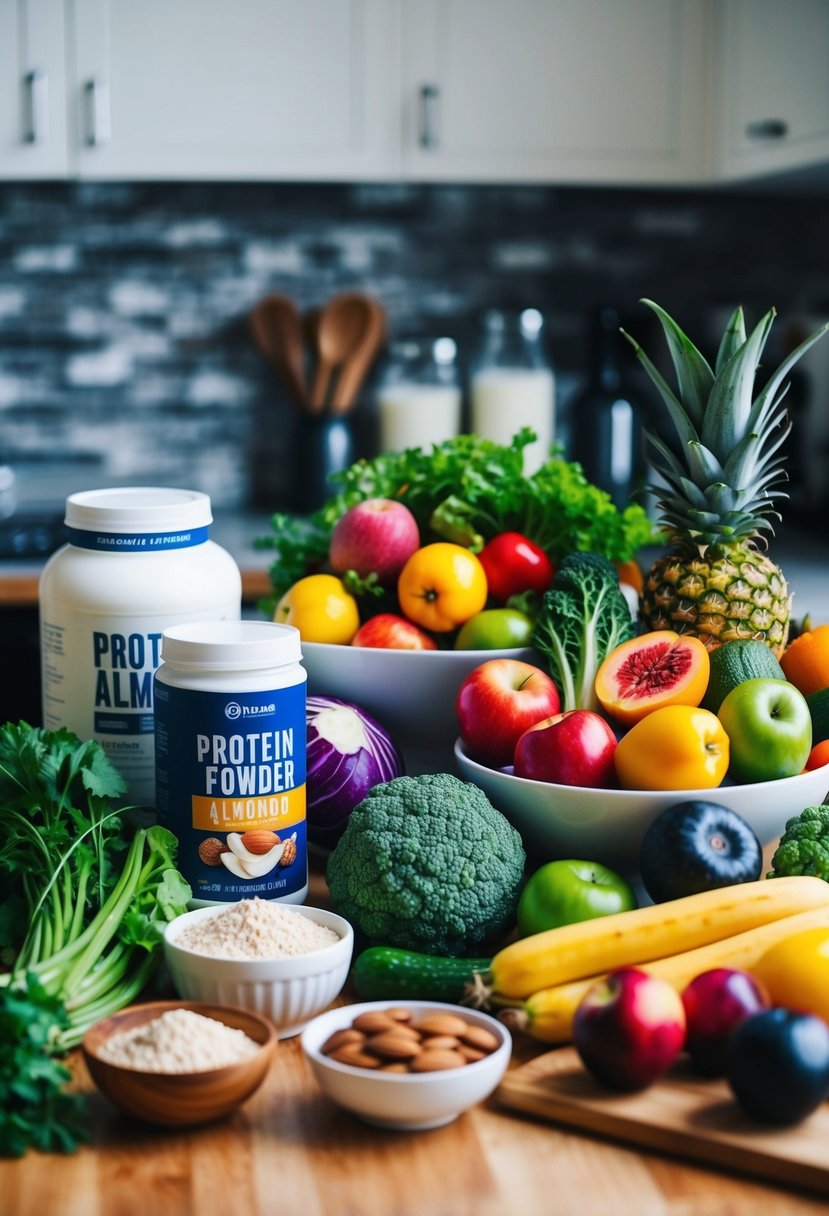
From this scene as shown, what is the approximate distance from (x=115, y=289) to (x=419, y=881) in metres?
2.65

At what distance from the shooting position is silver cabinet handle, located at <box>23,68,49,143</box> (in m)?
2.80

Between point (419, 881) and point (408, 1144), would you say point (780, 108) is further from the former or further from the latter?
point (408, 1144)

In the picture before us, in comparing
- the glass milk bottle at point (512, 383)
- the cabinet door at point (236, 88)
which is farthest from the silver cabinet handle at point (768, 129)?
the cabinet door at point (236, 88)

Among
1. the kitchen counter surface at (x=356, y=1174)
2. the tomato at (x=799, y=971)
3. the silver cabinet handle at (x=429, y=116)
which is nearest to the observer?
the kitchen counter surface at (x=356, y=1174)

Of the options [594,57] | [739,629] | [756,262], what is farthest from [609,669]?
[756,262]

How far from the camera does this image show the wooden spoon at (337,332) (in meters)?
3.25

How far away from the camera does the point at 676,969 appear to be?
34.4 inches

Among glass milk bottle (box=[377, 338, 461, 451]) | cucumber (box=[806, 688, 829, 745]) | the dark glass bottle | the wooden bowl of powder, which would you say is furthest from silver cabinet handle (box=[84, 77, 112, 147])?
the wooden bowl of powder

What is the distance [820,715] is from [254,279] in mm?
2466

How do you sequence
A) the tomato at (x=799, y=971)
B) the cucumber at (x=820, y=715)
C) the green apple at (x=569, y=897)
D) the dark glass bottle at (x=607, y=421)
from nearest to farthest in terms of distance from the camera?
1. the tomato at (x=799, y=971)
2. the green apple at (x=569, y=897)
3. the cucumber at (x=820, y=715)
4. the dark glass bottle at (x=607, y=421)

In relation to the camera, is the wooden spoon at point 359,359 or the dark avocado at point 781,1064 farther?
the wooden spoon at point 359,359

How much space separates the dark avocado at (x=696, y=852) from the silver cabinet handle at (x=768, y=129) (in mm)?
2293

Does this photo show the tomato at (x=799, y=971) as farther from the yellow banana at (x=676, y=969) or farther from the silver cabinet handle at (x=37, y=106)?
the silver cabinet handle at (x=37, y=106)

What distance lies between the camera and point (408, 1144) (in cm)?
76
